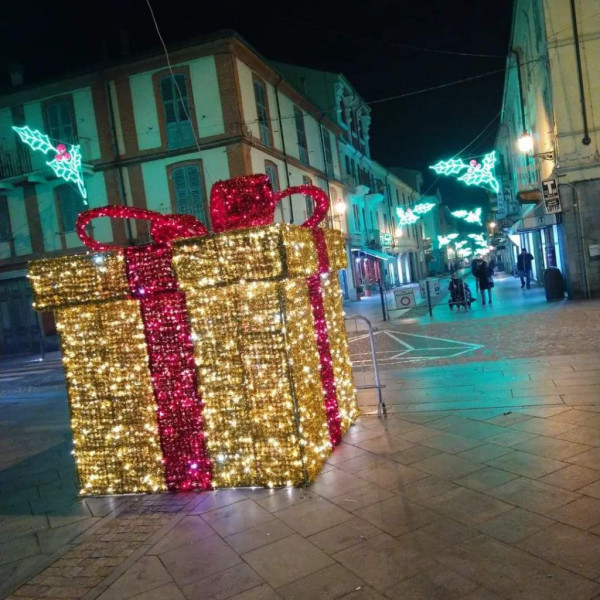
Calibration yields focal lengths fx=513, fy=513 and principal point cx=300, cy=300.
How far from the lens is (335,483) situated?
417 centimetres

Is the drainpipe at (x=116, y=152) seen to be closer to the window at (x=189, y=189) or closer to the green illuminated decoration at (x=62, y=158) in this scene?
the window at (x=189, y=189)

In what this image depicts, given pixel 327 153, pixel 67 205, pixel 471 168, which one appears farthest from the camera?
pixel 327 153

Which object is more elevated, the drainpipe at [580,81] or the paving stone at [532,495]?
the drainpipe at [580,81]

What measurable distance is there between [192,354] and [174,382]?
296 millimetres

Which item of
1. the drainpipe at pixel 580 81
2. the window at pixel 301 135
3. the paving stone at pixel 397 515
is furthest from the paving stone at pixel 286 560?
the window at pixel 301 135

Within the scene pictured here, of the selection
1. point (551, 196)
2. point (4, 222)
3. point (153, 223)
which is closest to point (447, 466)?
point (153, 223)

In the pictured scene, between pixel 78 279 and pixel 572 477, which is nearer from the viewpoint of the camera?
pixel 572 477

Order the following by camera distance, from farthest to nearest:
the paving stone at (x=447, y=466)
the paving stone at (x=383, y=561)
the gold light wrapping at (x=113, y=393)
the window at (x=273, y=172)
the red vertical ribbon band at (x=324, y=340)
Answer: the window at (x=273, y=172) < the red vertical ribbon band at (x=324, y=340) < the gold light wrapping at (x=113, y=393) < the paving stone at (x=447, y=466) < the paving stone at (x=383, y=561)

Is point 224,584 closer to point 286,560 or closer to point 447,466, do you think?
point 286,560

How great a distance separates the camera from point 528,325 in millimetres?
11500

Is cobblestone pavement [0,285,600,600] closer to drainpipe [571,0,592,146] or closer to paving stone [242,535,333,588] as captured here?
paving stone [242,535,333,588]

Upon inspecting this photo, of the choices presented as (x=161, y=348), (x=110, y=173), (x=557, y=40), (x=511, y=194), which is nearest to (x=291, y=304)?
(x=161, y=348)

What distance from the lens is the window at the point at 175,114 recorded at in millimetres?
19203

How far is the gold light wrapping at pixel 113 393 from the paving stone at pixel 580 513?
10.2 ft
